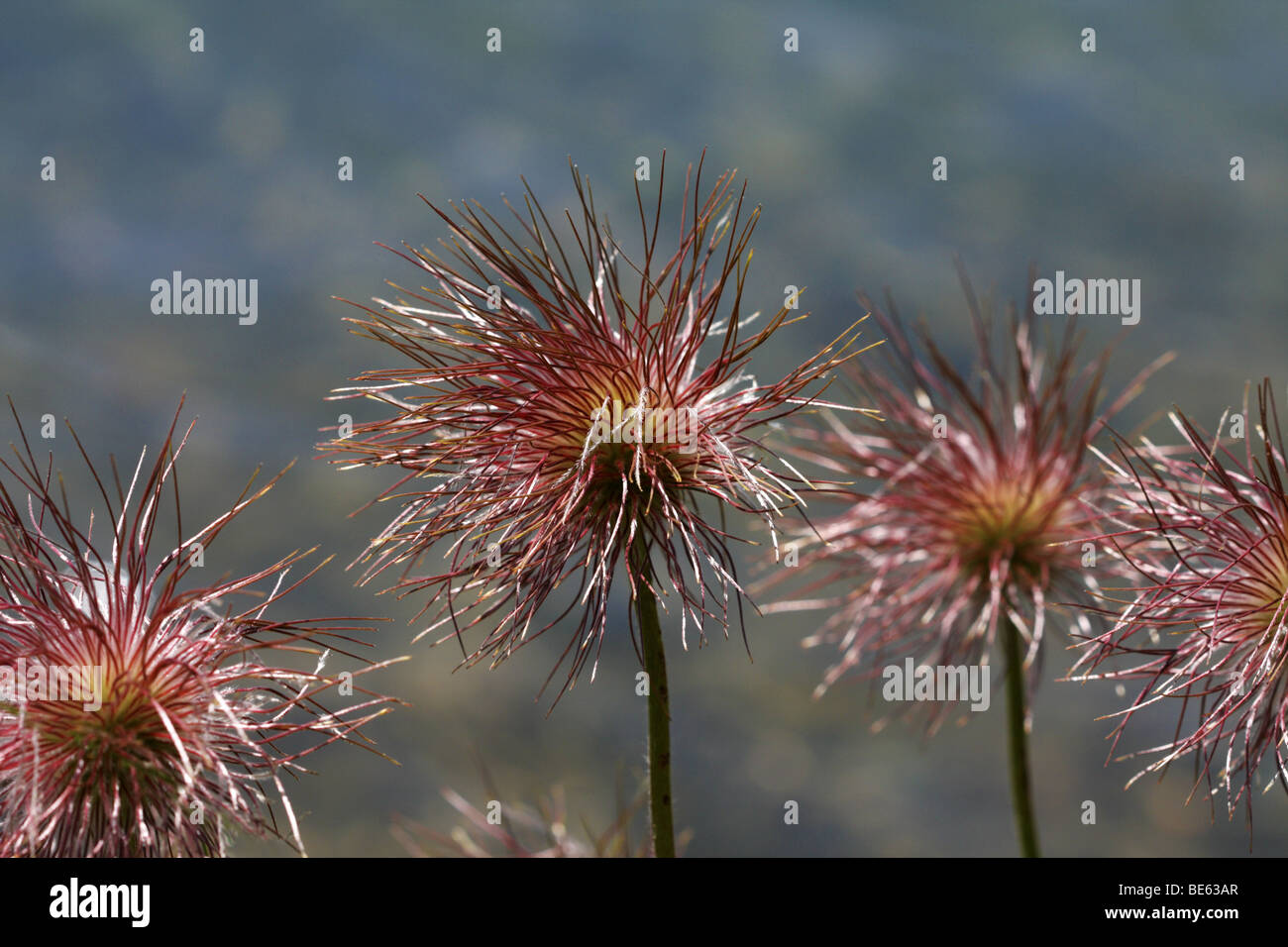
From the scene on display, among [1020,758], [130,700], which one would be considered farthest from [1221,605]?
[130,700]

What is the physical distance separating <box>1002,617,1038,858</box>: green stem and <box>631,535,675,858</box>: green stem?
552 mm

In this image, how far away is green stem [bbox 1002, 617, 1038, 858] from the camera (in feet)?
→ 4.38

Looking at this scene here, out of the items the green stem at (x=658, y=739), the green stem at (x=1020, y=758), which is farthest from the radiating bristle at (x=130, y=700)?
the green stem at (x=1020, y=758)

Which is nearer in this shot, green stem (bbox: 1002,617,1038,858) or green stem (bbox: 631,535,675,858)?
green stem (bbox: 631,535,675,858)

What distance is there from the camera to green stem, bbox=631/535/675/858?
102cm

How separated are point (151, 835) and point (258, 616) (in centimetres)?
22

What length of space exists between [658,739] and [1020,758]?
1.97ft

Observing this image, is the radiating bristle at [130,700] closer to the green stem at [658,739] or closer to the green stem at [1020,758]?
the green stem at [658,739]

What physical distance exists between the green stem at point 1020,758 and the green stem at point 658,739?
0.55 metres

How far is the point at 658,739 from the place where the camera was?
1017 mm

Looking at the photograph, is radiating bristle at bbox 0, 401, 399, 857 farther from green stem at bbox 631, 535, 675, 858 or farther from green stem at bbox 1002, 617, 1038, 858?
green stem at bbox 1002, 617, 1038, 858

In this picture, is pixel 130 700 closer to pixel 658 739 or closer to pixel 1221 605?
pixel 658 739

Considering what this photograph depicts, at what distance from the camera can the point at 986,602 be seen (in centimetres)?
158

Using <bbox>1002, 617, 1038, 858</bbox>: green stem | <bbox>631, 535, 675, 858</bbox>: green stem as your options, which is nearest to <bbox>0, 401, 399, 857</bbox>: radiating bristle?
<bbox>631, 535, 675, 858</bbox>: green stem
